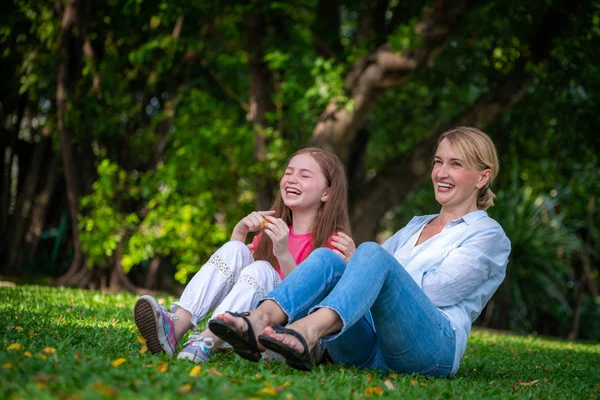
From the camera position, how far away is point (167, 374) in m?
2.67

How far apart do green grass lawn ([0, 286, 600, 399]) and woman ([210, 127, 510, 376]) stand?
15 centimetres

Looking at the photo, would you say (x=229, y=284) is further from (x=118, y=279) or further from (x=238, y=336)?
(x=118, y=279)

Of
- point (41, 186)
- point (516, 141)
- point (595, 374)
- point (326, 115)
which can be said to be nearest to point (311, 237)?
point (595, 374)

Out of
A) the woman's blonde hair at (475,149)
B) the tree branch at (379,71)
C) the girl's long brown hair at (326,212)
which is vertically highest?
the tree branch at (379,71)

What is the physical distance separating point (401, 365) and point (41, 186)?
10.8m

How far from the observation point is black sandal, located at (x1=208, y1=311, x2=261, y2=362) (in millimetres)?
2893

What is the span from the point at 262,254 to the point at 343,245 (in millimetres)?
528

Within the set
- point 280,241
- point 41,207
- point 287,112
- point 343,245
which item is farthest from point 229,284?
point 41,207

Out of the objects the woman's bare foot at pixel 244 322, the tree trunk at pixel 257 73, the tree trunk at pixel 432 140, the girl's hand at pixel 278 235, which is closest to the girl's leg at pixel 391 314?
the woman's bare foot at pixel 244 322

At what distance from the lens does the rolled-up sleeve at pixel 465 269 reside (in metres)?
3.45

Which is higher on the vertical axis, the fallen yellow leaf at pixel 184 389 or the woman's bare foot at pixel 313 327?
the woman's bare foot at pixel 313 327

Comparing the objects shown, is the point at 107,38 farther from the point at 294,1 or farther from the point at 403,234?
the point at 403,234

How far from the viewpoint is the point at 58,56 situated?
33.7ft

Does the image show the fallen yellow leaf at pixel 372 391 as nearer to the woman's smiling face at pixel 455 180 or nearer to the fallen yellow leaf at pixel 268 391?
the fallen yellow leaf at pixel 268 391
